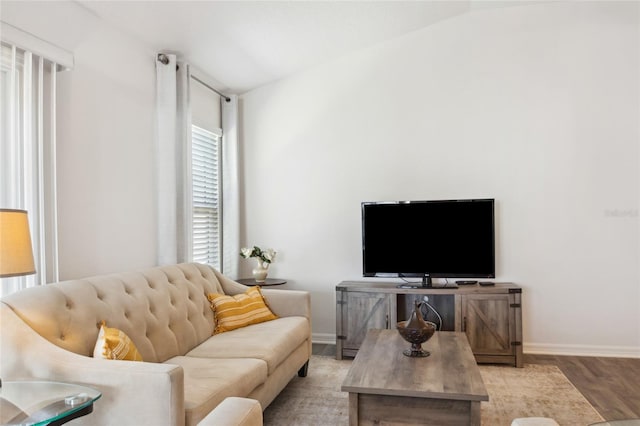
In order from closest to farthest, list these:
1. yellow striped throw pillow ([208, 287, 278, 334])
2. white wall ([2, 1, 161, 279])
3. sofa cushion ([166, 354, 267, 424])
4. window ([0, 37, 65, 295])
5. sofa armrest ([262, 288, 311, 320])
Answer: sofa cushion ([166, 354, 267, 424]) < window ([0, 37, 65, 295]) < white wall ([2, 1, 161, 279]) < yellow striped throw pillow ([208, 287, 278, 334]) < sofa armrest ([262, 288, 311, 320])

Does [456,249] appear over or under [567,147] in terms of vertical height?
under

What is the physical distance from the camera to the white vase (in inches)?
190

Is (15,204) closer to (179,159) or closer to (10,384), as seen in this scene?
(10,384)

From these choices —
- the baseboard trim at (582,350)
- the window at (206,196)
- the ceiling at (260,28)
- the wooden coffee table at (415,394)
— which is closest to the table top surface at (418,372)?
the wooden coffee table at (415,394)

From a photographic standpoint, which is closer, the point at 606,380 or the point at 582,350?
the point at 606,380

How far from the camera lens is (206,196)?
195 inches

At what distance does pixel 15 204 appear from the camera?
2.64m

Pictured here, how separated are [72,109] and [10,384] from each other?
175 centimetres

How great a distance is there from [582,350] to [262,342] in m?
3.08

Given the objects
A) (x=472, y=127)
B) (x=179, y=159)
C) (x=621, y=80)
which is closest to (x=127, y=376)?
(x=179, y=159)

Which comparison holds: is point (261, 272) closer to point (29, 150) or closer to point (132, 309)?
point (132, 309)

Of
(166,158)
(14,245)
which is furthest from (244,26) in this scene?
(14,245)

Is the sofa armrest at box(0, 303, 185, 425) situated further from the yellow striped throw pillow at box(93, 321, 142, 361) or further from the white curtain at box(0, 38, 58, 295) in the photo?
the white curtain at box(0, 38, 58, 295)

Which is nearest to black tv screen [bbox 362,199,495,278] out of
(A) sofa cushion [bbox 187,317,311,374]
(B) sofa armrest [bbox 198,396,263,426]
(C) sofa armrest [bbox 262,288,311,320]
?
(C) sofa armrest [bbox 262,288,311,320]
